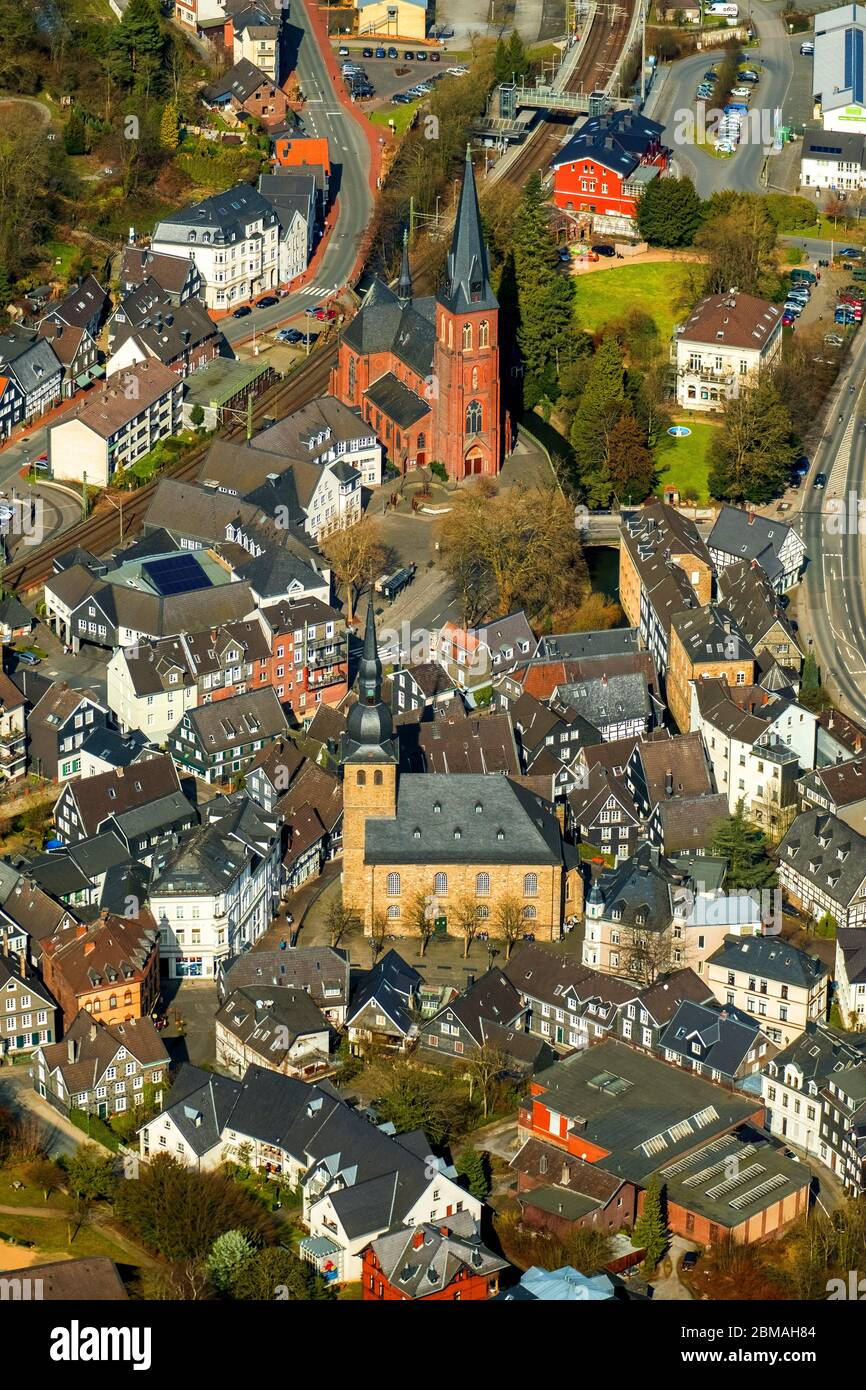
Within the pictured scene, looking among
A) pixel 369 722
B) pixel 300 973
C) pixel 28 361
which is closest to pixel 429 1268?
pixel 300 973

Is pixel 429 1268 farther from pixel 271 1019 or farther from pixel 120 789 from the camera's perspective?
pixel 120 789

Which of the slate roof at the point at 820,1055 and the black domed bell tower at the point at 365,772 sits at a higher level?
the black domed bell tower at the point at 365,772

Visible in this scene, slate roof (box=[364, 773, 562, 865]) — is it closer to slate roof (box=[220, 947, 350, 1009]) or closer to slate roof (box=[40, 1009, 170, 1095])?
slate roof (box=[220, 947, 350, 1009])

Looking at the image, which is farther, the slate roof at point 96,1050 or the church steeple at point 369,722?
the church steeple at point 369,722

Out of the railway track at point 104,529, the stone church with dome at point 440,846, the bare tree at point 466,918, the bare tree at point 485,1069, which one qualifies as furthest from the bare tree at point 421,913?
the railway track at point 104,529

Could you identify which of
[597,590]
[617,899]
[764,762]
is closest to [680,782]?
[764,762]

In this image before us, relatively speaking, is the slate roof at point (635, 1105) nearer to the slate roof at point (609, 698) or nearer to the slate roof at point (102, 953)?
the slate roof at point (102, 953)
